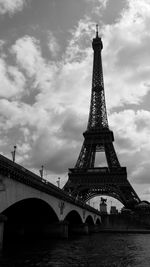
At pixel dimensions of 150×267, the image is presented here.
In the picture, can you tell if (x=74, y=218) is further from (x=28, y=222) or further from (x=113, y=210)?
(x=113, y=210)

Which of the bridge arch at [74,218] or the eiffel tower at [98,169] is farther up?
the eiffel tower at [98,169]

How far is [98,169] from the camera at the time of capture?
114 m

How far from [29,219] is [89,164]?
66261mm

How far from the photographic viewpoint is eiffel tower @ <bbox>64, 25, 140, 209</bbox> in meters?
107

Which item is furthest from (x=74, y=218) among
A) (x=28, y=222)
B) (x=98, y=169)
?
(x=98, y=169)

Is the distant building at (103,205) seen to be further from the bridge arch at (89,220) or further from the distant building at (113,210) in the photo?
the bridge arch at (89,220)

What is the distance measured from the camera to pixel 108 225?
113 m

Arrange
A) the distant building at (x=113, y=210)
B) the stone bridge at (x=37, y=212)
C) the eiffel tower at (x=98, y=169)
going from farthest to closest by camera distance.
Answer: the distant building at (x=113, y=210) < the eiffel tower at (x=98, y=169) < the stone bridge at (x=37, y=212)

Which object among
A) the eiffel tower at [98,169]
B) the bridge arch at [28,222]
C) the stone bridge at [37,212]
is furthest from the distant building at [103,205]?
the bridge arch at [28,222]

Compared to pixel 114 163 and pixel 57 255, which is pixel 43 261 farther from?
pixel 114 163

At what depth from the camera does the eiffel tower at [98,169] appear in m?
107

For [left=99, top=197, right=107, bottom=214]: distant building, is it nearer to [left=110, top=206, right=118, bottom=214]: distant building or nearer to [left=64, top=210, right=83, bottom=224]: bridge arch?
[left=110, top=206, right=118, bottom=214]: distant building

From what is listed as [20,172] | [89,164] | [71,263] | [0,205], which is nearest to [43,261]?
[71,263]

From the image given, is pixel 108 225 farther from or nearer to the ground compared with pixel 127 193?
nearer to the ground
